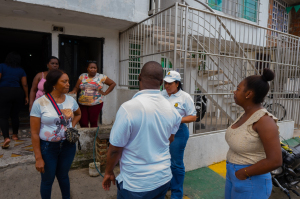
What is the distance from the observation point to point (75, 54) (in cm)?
562

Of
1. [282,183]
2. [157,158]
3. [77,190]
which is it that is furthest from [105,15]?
[282,183]

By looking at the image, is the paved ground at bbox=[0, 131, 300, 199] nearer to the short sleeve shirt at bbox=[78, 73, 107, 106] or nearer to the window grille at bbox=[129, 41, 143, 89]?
the short sleeve shirt at bbox=[78, 73, 107, 106]

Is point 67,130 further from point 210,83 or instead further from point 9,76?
point 210,83

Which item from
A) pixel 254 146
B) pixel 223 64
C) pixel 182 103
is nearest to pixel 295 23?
pixel 223 64

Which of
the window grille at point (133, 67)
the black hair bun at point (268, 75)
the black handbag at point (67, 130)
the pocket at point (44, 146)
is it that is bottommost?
the pocket at point (44, 146)

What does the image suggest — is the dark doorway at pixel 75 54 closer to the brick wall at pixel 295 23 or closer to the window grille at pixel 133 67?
the window grille at pixel 133 67

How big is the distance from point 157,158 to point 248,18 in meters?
8.37

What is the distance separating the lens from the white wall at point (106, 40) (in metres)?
4.80

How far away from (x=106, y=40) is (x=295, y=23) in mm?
9098

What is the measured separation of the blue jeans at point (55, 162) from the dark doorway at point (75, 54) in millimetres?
3591

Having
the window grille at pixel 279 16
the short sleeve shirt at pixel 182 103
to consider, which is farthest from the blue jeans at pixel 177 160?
the window grille at pixel 279 16

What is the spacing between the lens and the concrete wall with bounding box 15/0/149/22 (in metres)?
3.89

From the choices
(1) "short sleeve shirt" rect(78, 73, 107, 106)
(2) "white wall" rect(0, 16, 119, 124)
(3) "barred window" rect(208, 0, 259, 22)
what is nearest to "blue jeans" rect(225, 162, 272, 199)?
(1) "short sleeve shirt" rect(78, 73, 107, 106)

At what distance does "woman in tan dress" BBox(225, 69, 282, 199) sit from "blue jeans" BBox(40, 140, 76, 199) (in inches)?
67.9
